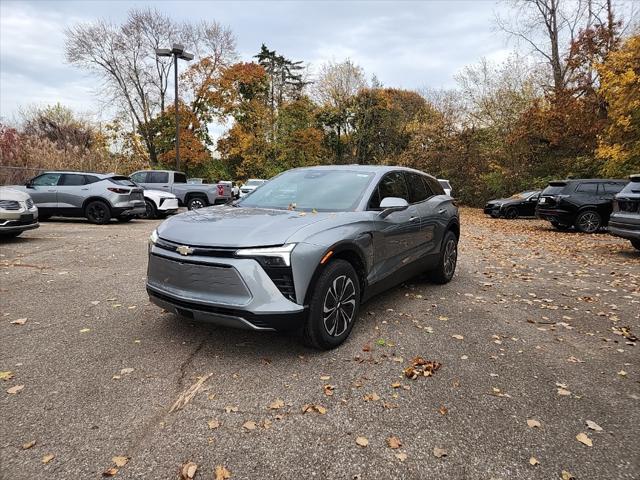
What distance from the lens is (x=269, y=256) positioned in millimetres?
3195

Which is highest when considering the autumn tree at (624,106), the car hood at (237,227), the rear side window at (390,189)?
the autumn tree at (624,106)

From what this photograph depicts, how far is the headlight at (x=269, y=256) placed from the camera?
Result: 3.19m

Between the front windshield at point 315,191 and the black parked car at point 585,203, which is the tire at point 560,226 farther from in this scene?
the front windshield at point 315,191

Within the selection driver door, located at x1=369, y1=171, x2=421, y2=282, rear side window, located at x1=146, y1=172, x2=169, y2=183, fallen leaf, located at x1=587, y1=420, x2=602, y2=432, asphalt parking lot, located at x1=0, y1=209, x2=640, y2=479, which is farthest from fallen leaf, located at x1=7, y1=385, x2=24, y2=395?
rear side window, located at x1=146, y1=172, x2=169, y2=183

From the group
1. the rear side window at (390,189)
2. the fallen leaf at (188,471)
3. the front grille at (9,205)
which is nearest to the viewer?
the fallen leaf at (188,471)

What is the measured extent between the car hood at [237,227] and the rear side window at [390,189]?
2.38ft

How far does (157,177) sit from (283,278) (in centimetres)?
1543

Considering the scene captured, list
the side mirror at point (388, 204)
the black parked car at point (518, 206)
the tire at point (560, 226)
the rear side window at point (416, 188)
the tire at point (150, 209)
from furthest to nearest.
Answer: the black parked car at point (518, 206) → the tire at point (150, 209) → the tire at point (560, 226) → the rear side window at point (416, 188) → the side mirror at point (388, 204)

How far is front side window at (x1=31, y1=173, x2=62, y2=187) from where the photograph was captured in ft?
40.9

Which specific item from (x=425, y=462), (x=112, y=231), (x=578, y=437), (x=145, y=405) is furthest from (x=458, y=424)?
(x=112, y=231)

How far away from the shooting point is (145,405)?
2.78 meters

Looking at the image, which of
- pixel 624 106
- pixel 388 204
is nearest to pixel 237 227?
pixel 388 204

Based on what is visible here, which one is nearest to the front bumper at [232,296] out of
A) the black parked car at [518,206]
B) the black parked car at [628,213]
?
the black parked car at [628,213]

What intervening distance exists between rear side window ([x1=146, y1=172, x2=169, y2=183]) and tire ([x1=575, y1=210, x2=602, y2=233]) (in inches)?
585
